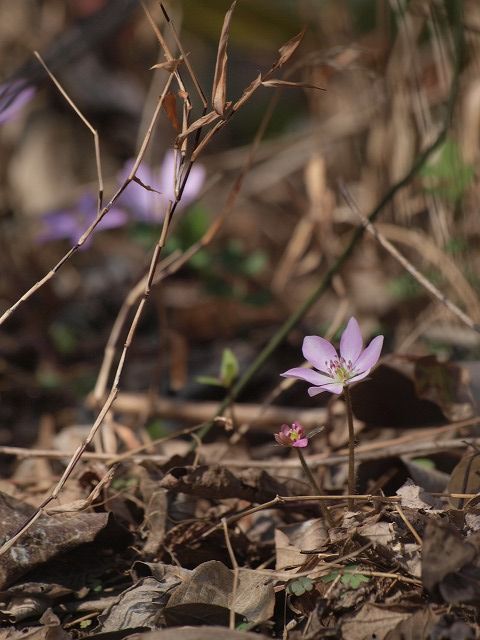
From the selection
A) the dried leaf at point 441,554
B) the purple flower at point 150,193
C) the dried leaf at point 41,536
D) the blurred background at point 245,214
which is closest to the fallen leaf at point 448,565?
the dried leaf at point 441,554

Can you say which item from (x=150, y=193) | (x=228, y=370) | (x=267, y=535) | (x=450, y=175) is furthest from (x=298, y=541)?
(x=150, y=193)

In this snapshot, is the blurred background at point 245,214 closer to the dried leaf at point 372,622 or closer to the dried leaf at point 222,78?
the dried leaf at point 222,78

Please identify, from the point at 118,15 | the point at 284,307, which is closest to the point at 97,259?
the point at 284,307

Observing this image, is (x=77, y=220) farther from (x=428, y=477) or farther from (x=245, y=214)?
(x=428, y=477)

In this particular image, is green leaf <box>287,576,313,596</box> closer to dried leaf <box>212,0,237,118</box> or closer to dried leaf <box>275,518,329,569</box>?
dried leaf <box>275,518,329,569</box>

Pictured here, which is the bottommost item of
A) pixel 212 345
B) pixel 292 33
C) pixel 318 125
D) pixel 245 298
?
pixel 212 345

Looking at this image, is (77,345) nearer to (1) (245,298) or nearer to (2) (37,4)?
(1) (245,298)

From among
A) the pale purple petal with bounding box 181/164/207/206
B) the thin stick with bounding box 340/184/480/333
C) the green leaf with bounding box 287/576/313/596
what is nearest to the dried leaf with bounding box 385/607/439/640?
the green leaf with bounding box 287/576/313/596

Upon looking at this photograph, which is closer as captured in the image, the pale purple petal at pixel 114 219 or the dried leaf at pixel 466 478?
the dried leaf at pixel 466 478
